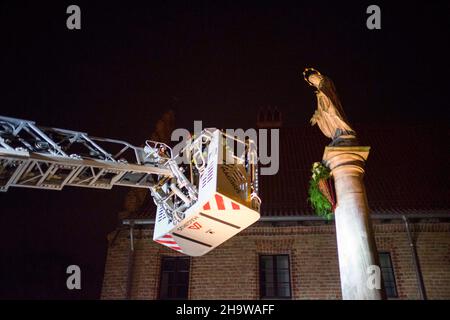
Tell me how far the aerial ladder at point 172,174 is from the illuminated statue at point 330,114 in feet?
4.84

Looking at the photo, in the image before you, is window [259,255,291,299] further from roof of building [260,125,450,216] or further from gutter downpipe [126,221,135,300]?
gutter downpipe [126,221,135,300]

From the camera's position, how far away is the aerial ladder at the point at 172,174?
5.33 metres

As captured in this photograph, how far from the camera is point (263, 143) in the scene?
55.9 feet

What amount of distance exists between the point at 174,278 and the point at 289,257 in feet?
11.2

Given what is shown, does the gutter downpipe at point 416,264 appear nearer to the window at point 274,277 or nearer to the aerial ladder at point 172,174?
the window at point 274,277

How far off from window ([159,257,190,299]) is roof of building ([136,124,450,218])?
5.15 ft

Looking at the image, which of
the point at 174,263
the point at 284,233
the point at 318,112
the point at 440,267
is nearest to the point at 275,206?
the point at 284,233

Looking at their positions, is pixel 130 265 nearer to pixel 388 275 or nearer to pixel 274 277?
pixel 274 277

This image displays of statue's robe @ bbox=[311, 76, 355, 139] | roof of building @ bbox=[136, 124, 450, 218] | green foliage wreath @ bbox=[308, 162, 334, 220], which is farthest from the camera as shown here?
roof of building @ bbox=[136, 124, 450, 218]

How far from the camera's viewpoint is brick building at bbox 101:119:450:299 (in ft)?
35.5

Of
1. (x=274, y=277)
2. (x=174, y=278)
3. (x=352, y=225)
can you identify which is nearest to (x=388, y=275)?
(x=274, y=277)

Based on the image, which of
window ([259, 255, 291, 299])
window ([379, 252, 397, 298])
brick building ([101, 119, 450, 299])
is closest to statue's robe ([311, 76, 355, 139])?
brick building ([101, 119, 450, 299])

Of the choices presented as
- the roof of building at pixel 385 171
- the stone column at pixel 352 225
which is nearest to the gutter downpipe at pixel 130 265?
the roof of building at pixel 385 171

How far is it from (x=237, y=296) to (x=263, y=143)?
7.62 meters
